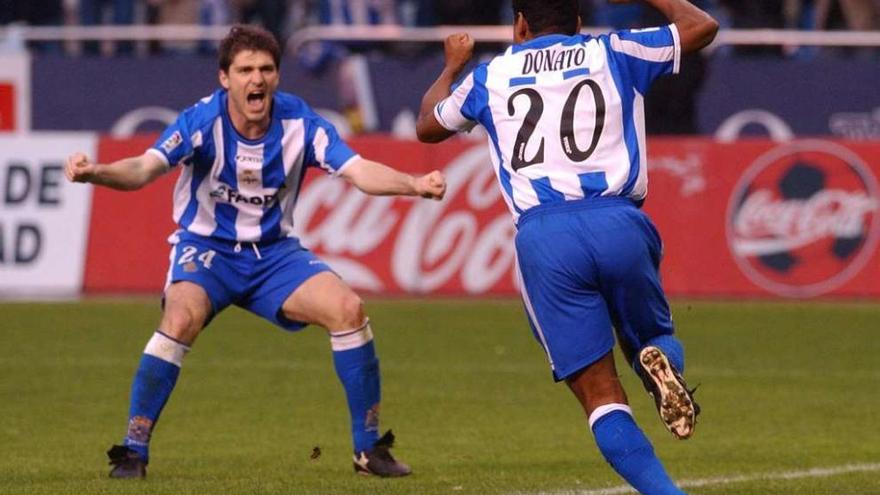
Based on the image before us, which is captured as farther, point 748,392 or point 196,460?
point 748,392

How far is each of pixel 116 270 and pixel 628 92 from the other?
35.1 ft

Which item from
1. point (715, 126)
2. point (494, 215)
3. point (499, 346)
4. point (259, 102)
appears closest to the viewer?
point (259, 102)

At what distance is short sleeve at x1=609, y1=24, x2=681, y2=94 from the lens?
726cm

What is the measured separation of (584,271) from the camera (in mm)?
7055

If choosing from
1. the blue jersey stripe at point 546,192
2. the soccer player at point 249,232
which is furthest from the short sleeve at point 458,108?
the soccer player at point 249,232

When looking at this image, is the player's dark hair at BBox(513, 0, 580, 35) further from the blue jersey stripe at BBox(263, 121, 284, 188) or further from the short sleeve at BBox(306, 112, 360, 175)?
the blue jersey stripe at BBox(263, 121, 284, 188)

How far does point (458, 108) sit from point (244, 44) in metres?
1.87

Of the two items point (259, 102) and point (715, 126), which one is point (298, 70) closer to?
point (715, 126)

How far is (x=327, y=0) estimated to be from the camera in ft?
68.1

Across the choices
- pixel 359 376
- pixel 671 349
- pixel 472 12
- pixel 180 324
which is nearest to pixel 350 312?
→ pixel 359 376

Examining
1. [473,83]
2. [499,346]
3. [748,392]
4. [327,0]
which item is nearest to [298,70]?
[327,0]

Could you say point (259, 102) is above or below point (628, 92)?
below

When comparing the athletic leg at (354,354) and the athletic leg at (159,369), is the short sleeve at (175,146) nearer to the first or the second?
the athletic leg at (159,369)

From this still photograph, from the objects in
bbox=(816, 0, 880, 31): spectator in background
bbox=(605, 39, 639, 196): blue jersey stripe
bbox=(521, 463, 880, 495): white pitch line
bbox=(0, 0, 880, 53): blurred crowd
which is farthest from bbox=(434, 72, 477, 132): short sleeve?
bbox=(816, 0, 880, 31): spectator in background
